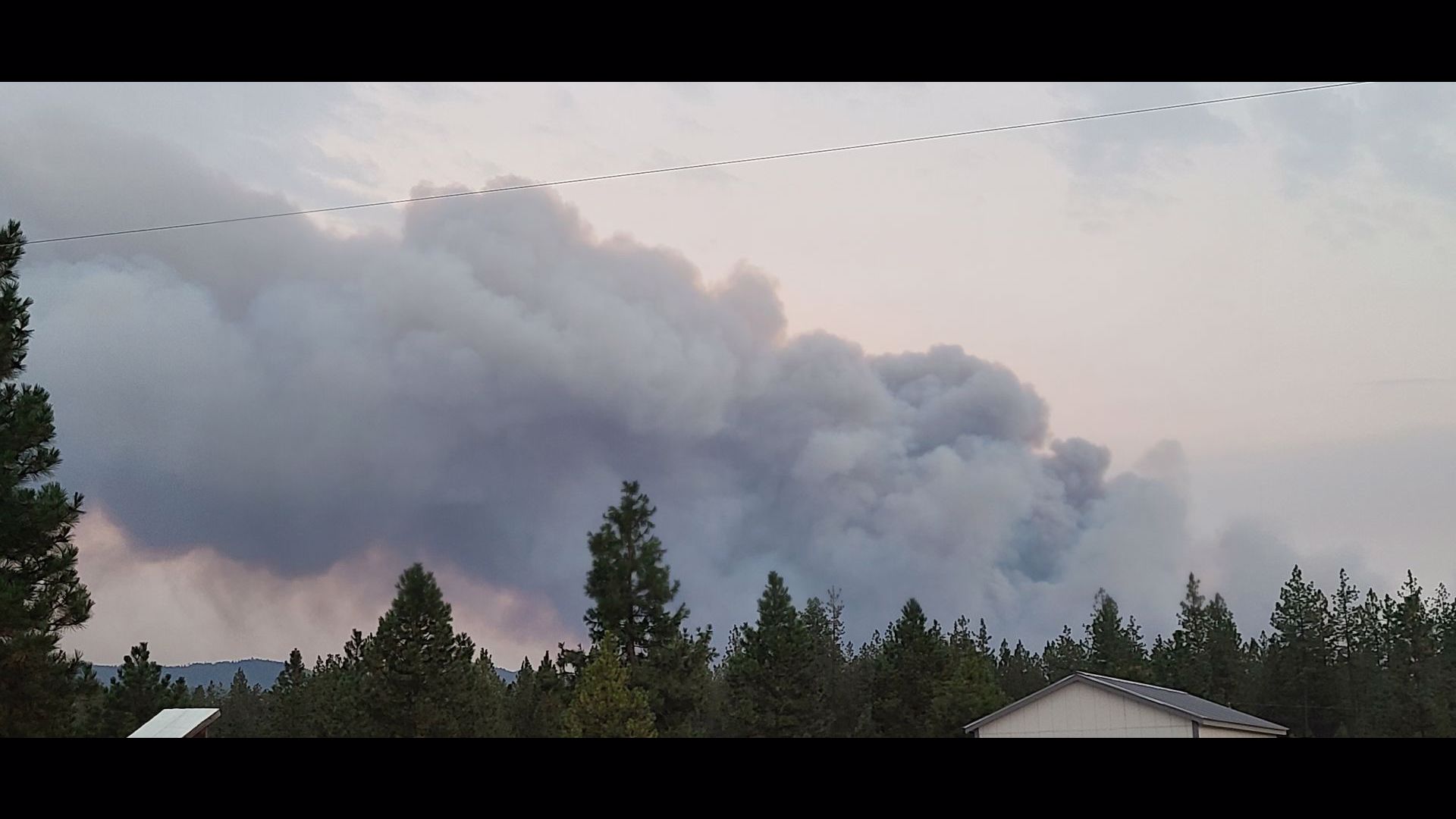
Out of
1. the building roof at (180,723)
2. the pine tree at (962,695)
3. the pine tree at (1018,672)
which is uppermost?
the pine tree at (1018,672)

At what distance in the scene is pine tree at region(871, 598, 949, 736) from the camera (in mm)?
31734

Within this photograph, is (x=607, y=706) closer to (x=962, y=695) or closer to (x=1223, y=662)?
(x=962, y=695)

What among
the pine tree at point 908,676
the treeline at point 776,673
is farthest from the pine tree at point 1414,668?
the pine tree at point 908,676

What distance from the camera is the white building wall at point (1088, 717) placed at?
20.5m

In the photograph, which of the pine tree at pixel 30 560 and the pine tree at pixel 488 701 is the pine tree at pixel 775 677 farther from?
the pine tree at pixel 30 560

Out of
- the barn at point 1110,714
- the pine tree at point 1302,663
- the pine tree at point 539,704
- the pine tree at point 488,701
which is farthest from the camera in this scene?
the pine tree at point 1302,663

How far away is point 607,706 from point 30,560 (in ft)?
37.1

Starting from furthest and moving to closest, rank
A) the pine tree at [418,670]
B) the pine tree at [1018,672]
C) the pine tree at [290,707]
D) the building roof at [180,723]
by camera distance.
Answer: the pine tree at [1018,672] → the pine tree at [290,707] → the pine tree at [418,670] → the building roof at [180,723]

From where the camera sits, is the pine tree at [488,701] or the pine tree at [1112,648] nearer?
the pine tree at [488,701]

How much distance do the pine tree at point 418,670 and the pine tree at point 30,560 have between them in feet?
30.0

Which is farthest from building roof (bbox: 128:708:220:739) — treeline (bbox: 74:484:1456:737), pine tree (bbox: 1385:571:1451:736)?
pine tree (bbox: 1385:571:1451:736)

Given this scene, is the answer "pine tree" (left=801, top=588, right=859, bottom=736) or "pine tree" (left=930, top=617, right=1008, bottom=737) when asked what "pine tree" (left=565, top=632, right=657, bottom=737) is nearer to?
"pine tree" (left=801, top=588, right=859, bottom=736)
